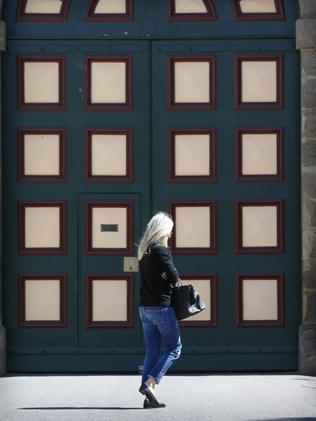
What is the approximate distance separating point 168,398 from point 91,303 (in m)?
1.98

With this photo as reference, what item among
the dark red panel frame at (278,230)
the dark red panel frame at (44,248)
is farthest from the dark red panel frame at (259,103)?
the dark red panel frame at (44,248)

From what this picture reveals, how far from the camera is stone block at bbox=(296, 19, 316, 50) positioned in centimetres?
1330

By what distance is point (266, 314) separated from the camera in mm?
13516

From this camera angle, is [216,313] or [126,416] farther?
[216,313]

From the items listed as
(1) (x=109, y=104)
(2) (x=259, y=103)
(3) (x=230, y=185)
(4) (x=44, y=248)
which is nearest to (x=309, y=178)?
(3) (x=230, y=185)

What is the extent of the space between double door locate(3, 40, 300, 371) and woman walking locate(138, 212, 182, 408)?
2292 millimetres

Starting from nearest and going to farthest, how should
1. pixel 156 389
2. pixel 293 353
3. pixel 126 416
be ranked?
pixel 126 416
pixel 156 389
pixel 293 353

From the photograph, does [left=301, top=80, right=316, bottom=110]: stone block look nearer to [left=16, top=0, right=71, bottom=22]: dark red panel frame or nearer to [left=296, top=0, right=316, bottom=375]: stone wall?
[left=296, top=0, right=316, bottom=375]: stone wall

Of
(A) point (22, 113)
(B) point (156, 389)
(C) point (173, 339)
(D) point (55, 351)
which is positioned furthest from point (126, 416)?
(A) point (22, 113)

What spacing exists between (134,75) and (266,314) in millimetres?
2713

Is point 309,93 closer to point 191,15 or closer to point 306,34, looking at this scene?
point 306,34

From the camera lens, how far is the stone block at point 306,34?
43.7 ft

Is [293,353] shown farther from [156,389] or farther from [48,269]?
[48,269]

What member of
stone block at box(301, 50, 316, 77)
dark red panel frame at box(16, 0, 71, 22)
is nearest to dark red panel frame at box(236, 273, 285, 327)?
stone block at box(301, 50, 316, 77)
